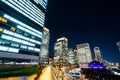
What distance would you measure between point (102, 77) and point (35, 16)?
225ft

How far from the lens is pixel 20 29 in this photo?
55469mm

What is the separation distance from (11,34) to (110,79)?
49.2 m

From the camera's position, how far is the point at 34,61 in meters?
66.3

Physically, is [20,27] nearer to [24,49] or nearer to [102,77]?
[24,49]

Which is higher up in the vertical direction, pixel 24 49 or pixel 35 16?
pixel 35 16

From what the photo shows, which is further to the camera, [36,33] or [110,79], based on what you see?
[36,33]

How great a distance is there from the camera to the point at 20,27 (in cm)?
5569

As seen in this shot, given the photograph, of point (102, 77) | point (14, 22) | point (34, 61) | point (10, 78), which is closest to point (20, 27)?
point (14, 22)

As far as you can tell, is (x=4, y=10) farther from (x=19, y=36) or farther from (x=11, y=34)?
(x=19, y=36)

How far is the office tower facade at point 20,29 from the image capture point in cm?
4478

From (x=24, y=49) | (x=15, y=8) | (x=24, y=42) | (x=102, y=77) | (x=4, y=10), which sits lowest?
(x=102, y=77)

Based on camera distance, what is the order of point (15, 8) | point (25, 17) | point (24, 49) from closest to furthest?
point (15, 8) → point (24, 49) → point (25, 17)

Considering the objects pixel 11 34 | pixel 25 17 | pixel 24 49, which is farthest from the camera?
pixel 25 17

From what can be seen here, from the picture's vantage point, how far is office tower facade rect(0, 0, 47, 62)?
1763 inches
